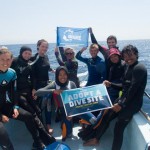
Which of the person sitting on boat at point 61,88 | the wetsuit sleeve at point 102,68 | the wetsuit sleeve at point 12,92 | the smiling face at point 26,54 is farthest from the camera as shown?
the wetsuit sleeve at point 102,68

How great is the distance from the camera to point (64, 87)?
187 inches

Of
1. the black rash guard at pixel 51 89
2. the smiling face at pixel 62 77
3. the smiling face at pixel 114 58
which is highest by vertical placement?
the smiling face at pixel 114 58

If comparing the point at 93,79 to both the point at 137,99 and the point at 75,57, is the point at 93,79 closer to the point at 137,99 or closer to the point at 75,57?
the point at 75,57

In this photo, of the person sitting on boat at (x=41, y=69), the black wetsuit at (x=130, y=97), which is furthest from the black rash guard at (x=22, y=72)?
the black wetsuit at (x=130, y=97)

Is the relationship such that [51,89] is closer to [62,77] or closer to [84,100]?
[62,77]

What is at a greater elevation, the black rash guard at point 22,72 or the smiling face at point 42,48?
the smiling face at point 42,48

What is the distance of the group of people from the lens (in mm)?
4031

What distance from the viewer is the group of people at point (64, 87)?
13.2ft

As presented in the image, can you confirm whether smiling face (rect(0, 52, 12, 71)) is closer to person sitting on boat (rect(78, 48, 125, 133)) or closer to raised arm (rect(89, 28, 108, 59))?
person sitting on boat (rect(78, 48, 125, 133))

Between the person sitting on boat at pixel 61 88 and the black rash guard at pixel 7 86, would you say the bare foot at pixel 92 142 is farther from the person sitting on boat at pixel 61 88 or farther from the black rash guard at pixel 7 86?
the black rash guard at pixel 7 86

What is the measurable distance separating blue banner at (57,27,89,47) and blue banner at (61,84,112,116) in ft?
8.80

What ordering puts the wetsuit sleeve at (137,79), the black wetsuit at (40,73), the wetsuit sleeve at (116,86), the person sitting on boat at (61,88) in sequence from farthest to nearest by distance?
the black wetsuit at (40,73) < the wetsuit sleeve at (116,86) < the person sitting on boat at (61,88) < the wetsuit sleeve at (137,79)

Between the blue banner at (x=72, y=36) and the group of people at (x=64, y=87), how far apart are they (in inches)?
42.5

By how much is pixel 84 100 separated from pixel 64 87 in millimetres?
516
